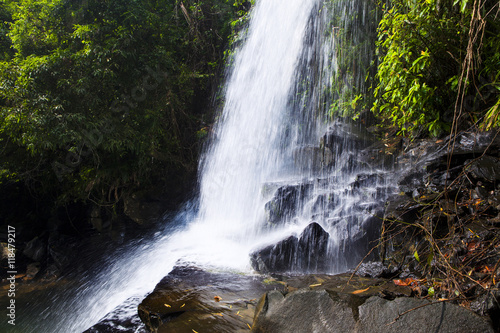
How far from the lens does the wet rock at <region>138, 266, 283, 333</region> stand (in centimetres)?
299

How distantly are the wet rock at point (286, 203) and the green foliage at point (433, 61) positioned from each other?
7.52 ft

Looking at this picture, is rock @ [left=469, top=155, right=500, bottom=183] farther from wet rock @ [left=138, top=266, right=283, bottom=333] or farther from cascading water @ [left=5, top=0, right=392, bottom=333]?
wet rock @ [left=138, top=266, right=283, bottom=333]

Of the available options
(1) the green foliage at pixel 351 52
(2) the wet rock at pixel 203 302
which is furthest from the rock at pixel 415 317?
(1) the green foliage at pixel 351 52

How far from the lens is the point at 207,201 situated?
8.47 metres

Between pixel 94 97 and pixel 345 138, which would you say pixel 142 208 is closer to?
pixel 94 97

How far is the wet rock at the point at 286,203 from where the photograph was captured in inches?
228

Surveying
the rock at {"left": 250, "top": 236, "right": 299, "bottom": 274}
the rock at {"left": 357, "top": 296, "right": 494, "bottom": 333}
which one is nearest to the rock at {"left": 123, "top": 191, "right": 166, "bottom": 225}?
the rock at {"left": 250, "top": 236, "right": 299, "bottom": 274}

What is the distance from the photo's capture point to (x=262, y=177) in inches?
312

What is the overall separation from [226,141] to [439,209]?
6545mm

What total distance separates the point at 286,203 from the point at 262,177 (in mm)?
2161

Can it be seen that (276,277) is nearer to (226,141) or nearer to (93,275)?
(93,275)

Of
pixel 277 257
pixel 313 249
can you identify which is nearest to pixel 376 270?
pixel 313 249

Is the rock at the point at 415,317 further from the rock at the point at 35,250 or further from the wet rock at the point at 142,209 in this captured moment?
the rock at the point at 35,250

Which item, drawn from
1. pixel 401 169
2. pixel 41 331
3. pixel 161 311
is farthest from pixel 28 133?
→ pixel 401 169
